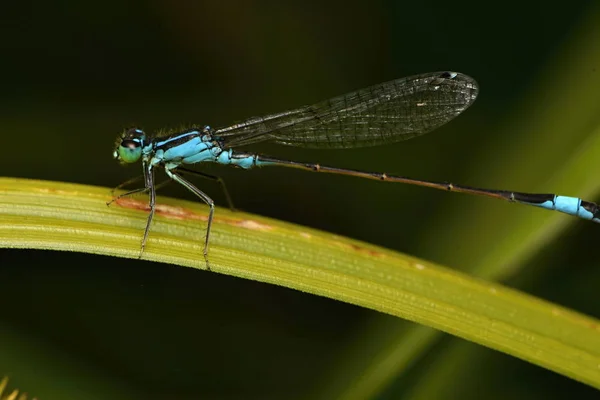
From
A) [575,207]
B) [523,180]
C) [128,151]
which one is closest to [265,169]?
[128,151]

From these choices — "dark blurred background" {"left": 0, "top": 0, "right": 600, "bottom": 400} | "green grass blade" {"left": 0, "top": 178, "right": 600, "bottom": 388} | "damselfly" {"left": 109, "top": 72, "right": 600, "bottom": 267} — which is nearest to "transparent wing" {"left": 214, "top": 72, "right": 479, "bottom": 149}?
"damselfly" {"left": 109, "top": 72, "right": 600, "bottom": 267}

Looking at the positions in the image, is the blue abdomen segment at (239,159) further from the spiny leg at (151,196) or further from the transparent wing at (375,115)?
the spiny leg at (151,196)

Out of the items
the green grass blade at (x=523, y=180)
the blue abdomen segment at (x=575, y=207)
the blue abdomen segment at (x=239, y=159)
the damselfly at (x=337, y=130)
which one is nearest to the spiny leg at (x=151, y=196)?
the damselfly at (x=337, y=130)

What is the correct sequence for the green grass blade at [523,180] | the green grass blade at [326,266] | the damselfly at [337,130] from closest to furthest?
the green grass blade at [326,266], the green grass blade at [523,180], the damselfly at [337,130]

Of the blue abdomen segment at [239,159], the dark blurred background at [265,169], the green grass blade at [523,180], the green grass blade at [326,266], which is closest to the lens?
the green grass blade at [326,266]

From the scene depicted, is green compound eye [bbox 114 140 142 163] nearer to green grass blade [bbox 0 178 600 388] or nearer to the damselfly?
the damselfly

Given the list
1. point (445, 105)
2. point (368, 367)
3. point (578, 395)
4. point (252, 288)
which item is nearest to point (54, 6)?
point (252, 288)

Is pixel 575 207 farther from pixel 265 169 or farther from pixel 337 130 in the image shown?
pixel 265 169
